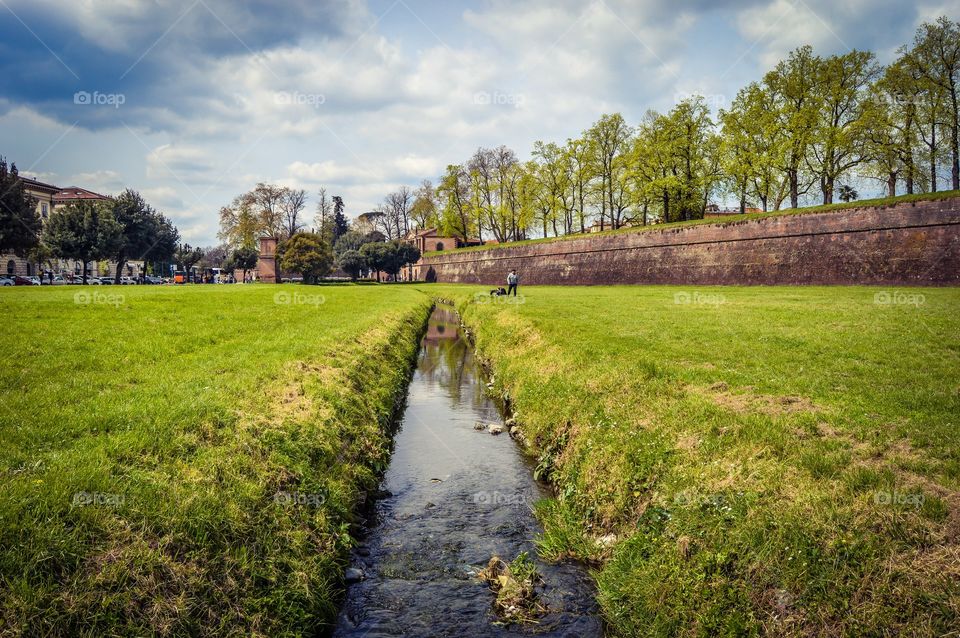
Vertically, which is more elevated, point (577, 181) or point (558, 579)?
point (577, 181)

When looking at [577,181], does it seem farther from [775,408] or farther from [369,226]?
[369,226]

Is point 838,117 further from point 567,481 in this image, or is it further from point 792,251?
point 567,481

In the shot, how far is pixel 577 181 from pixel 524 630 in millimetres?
59739

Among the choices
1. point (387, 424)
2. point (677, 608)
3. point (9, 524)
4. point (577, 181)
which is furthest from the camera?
point (577, 181)

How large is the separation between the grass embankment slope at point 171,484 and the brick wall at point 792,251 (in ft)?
97.9

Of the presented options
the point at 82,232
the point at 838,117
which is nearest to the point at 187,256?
the point at 82,232

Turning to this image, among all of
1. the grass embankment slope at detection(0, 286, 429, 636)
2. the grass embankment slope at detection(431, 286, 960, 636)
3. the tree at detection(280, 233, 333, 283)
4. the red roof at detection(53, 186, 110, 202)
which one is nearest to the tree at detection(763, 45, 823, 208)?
the grass embankment slope at detection(431, 286, 960, 636)

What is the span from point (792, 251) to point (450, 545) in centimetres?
3289

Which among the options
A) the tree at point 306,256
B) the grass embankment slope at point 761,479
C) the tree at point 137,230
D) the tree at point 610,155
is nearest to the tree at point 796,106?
the tree at point 610,155

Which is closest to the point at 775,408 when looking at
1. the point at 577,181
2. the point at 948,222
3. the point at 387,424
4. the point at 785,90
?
the point at 387,424

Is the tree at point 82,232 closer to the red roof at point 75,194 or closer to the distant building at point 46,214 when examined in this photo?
the distant building at point 46,214

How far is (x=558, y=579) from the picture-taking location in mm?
5473

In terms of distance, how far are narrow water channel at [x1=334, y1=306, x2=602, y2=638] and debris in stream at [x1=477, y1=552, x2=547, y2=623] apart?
0.26 feet

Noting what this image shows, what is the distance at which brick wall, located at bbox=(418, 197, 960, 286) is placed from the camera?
25.6 metres
